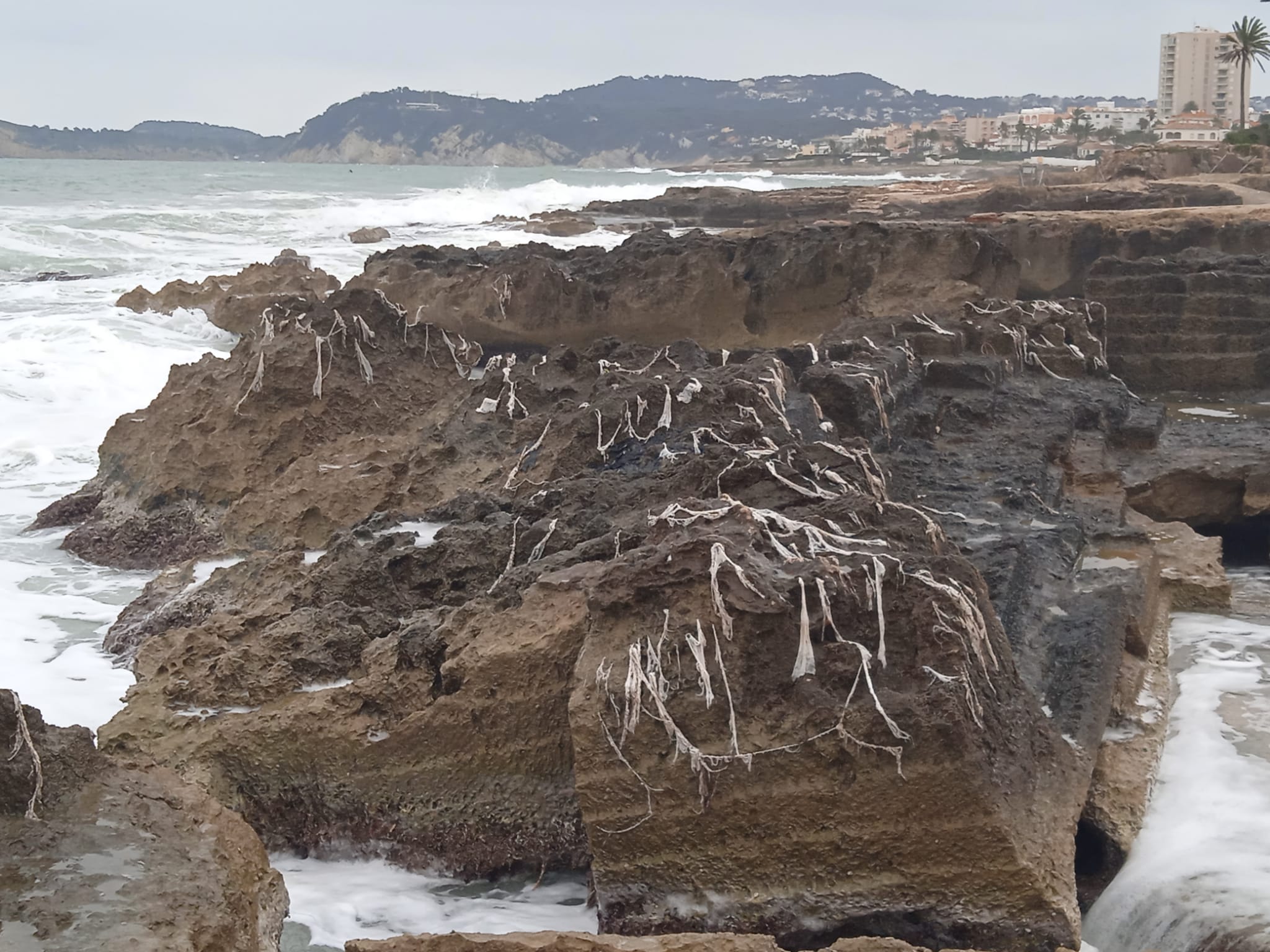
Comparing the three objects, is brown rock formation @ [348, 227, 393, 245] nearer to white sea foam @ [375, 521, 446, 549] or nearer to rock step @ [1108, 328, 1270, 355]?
rock step @ [1108, 328, 1270, 355]

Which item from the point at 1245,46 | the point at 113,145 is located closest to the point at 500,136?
the point at 113,145

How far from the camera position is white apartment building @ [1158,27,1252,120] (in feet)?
295

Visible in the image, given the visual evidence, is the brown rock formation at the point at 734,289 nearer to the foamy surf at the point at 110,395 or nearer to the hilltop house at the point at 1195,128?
the foamy surf at the point at 110,395

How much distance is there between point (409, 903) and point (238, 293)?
1212cm

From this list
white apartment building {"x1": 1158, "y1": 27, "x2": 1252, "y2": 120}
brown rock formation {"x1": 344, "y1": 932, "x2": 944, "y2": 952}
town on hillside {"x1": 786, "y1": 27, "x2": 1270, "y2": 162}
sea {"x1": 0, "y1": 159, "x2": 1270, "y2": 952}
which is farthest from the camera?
→ white apartment building {"x1": 1158, "y1": 27, "x2": 1252, "y2": 120}

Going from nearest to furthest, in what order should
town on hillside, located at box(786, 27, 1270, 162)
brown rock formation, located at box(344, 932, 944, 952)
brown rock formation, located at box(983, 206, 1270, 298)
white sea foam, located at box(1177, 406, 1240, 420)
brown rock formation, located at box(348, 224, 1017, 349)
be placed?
brown rock formation, located at box(344, 932, 944, 952) < white sea foam, located at box(1177, 406, 1240, 420) < brown rock formation, located at box(348, 224, 1017, 349) < brown rock formation, located at box(983, 206, 1270, 298) < town on hillside, located at box(786, 27, 1270, 162)

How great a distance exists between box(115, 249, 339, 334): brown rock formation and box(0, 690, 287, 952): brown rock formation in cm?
1081

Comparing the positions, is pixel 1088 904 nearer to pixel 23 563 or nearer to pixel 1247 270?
pixel 23 563

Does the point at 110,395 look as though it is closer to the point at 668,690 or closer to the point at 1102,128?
the point at 668,690

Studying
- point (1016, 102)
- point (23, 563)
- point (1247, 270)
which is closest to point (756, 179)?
point (1247, 270)

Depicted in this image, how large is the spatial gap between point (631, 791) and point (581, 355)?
11.9 feet

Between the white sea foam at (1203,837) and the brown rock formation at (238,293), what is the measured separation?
1069 centimetres

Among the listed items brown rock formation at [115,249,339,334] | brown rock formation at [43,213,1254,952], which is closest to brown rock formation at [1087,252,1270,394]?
brown rock formation at [43,213,1254,952]

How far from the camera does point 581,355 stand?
20.5 ft
